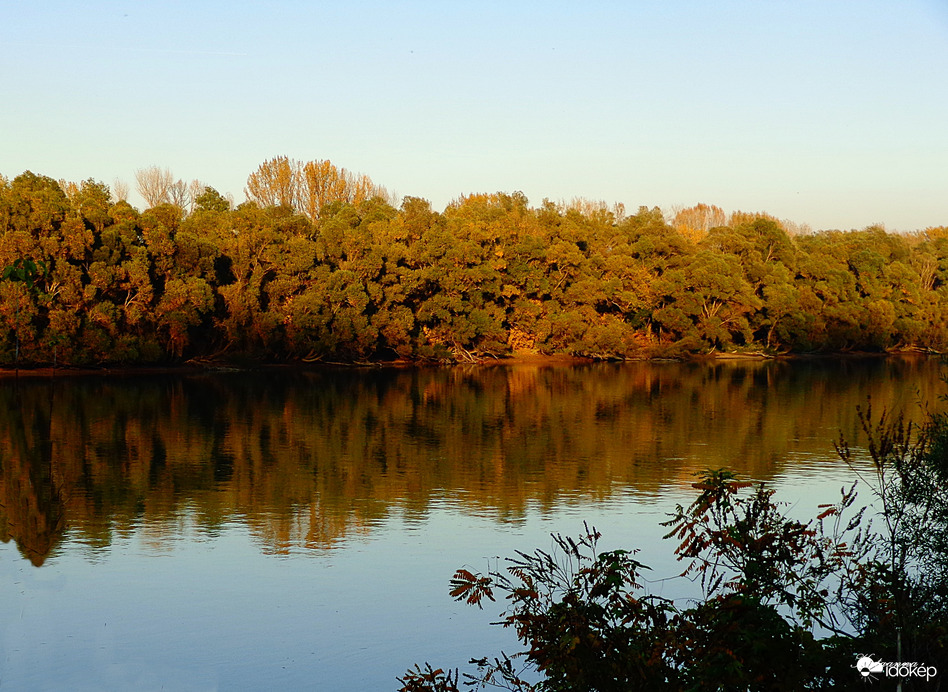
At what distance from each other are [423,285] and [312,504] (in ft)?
123

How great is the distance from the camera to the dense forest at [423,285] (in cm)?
4206

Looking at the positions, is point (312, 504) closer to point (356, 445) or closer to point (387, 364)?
point (356, 445)

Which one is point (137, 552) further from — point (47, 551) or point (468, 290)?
point (468, 290)

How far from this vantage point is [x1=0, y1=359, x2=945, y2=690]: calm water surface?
10039 mm

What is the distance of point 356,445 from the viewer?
2417 cm

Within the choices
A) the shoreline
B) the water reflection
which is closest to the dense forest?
the shoreline

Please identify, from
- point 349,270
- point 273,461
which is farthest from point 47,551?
point 349,270

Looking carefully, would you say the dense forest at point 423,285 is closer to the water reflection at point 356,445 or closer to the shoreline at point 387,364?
the shoreline at point 387,364

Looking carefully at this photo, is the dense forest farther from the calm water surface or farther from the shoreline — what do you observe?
the calm water surface

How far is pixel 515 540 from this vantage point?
1397 cm

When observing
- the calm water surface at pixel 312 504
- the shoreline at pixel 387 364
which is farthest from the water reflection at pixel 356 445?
A: the shoreline at pixel 387 364

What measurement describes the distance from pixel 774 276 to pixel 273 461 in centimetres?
4640

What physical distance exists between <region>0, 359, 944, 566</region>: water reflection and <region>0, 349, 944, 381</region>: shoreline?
2851 millimetres

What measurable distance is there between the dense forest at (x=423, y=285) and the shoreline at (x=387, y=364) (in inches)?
18.6
